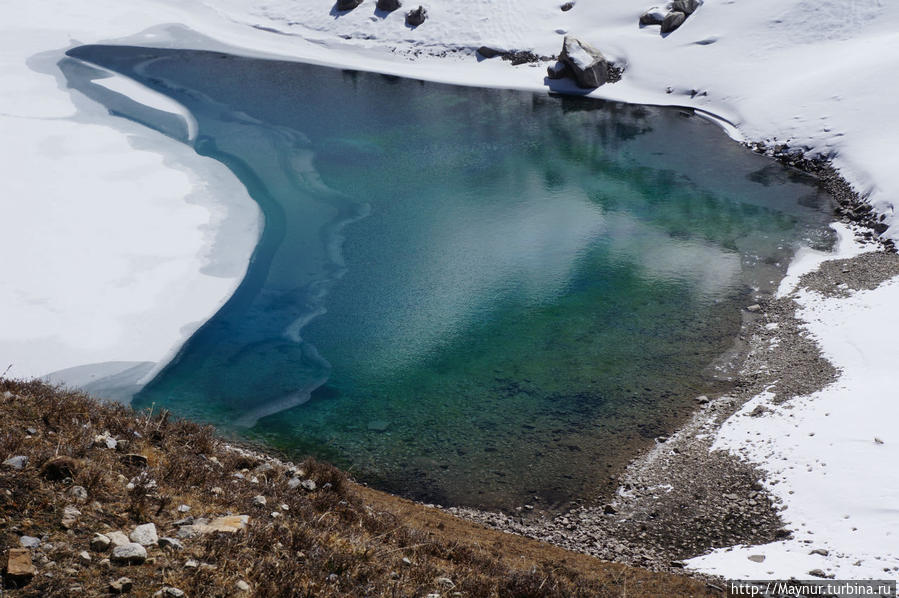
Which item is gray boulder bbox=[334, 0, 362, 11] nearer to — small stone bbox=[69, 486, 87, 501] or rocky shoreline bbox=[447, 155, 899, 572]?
rocky shoreline bbox=[447, 155, 899, 572]

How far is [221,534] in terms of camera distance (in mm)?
7172

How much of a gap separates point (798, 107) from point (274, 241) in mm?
21224

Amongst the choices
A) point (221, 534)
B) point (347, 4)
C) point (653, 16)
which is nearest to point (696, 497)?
point (221, 534)

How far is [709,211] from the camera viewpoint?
968 inches

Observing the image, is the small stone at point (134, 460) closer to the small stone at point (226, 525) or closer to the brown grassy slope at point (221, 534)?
the brown grassy slope at point (221, 534)

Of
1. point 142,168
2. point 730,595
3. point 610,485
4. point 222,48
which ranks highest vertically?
point 222,48

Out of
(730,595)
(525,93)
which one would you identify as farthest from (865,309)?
(525,93)

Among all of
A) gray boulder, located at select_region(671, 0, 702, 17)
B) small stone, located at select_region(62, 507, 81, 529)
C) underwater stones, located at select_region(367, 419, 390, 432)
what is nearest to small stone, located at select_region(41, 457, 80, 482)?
small stone, located at select_region(62, 507, 81, 529)

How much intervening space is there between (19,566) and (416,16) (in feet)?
132

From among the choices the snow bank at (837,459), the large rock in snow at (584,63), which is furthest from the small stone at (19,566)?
the large rock in snow at (584,63)

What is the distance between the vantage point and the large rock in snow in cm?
3581

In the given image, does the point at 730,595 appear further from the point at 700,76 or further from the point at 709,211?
the point at 700,76

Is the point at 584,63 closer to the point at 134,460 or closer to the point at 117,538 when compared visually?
the point at 134,460

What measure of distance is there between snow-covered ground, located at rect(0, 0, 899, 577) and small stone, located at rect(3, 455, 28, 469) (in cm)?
871
